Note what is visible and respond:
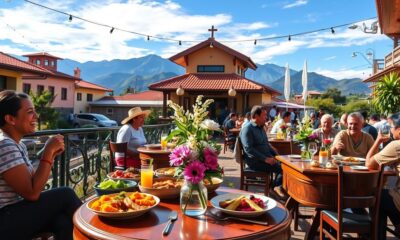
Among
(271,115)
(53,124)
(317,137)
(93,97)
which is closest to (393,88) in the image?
(271,115)

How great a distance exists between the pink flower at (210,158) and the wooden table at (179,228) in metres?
0.28

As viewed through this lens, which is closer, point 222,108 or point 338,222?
point 338,222

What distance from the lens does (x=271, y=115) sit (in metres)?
20.0

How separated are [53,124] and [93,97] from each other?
1888 centimetres

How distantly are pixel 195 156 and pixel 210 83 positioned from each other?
62.1 feet

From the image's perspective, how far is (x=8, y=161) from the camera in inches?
80.1

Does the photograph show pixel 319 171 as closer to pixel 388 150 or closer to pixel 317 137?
pixel 388 150

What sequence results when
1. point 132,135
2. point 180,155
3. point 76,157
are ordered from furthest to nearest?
point 132,135
point 76,157
point 180,155

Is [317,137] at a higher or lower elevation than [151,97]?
lower

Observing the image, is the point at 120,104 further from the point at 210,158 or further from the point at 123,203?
the point at 210,158

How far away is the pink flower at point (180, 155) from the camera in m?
1.85

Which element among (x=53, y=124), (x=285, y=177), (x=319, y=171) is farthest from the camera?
(x=53, y=124)

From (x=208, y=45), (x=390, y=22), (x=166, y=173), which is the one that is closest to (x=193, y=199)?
(x=166, y=173)

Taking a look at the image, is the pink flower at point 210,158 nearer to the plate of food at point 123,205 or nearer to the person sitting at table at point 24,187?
the plate of food at point 123,205
